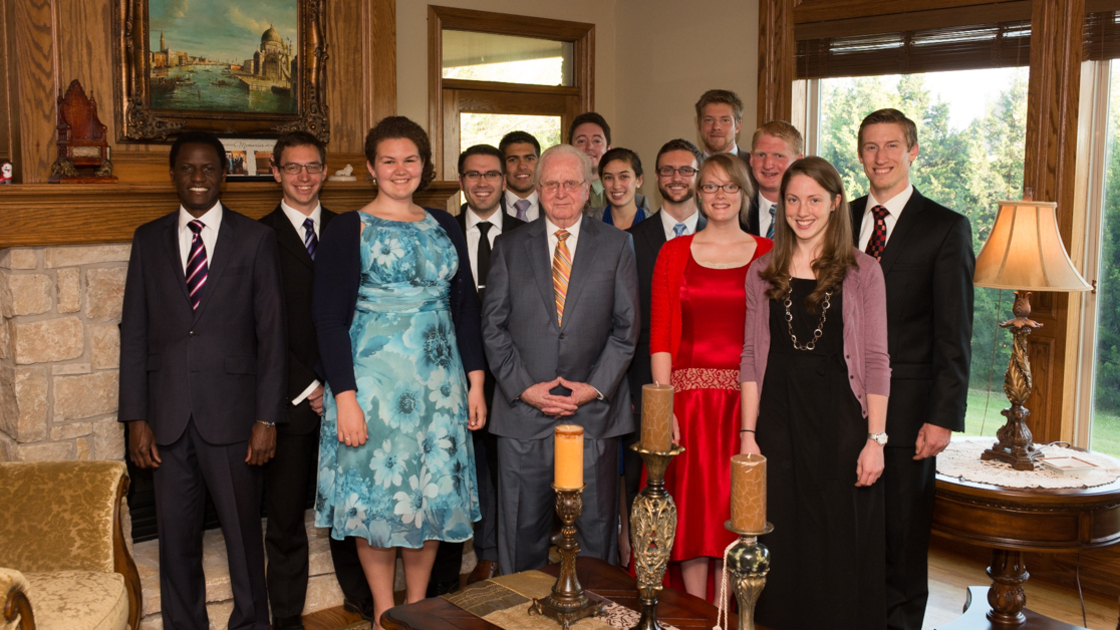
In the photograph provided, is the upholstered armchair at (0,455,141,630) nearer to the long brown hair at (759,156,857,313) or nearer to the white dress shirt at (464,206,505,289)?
the white dress shirt at (464,206,505,289)

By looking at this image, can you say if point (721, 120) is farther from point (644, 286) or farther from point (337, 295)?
point (337, 295)

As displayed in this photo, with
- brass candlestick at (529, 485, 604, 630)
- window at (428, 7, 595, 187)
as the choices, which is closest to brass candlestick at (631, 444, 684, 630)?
brass candlestick at (529, 485, 604, 630)

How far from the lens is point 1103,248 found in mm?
3852

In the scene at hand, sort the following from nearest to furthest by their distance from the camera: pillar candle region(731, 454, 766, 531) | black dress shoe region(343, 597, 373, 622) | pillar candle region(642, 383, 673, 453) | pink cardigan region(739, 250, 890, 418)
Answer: pillar candle region(731, 454, 766, 531)
pillar candle region(642, 383, 673, 453)
pink cardigan region(739, 250, 890, 418)
black dress shoe region(343, 597, 373, 622)

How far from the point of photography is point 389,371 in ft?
9.46

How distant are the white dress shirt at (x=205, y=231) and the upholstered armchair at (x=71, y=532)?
0.69 metres

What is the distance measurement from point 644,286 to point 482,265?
0.65 meters

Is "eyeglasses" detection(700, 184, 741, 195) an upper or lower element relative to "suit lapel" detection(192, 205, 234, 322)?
upper

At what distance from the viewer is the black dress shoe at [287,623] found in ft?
10.9

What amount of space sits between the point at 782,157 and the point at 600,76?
264 centimetres

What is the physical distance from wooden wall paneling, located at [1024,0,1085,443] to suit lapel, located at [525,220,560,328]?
222 cm

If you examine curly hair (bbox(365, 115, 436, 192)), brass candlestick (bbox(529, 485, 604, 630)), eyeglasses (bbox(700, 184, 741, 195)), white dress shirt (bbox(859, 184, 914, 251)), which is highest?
curly hair (bbox(365, 115, 436, 192))

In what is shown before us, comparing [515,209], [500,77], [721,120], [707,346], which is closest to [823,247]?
[707,346]

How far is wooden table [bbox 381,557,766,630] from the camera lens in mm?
2105
